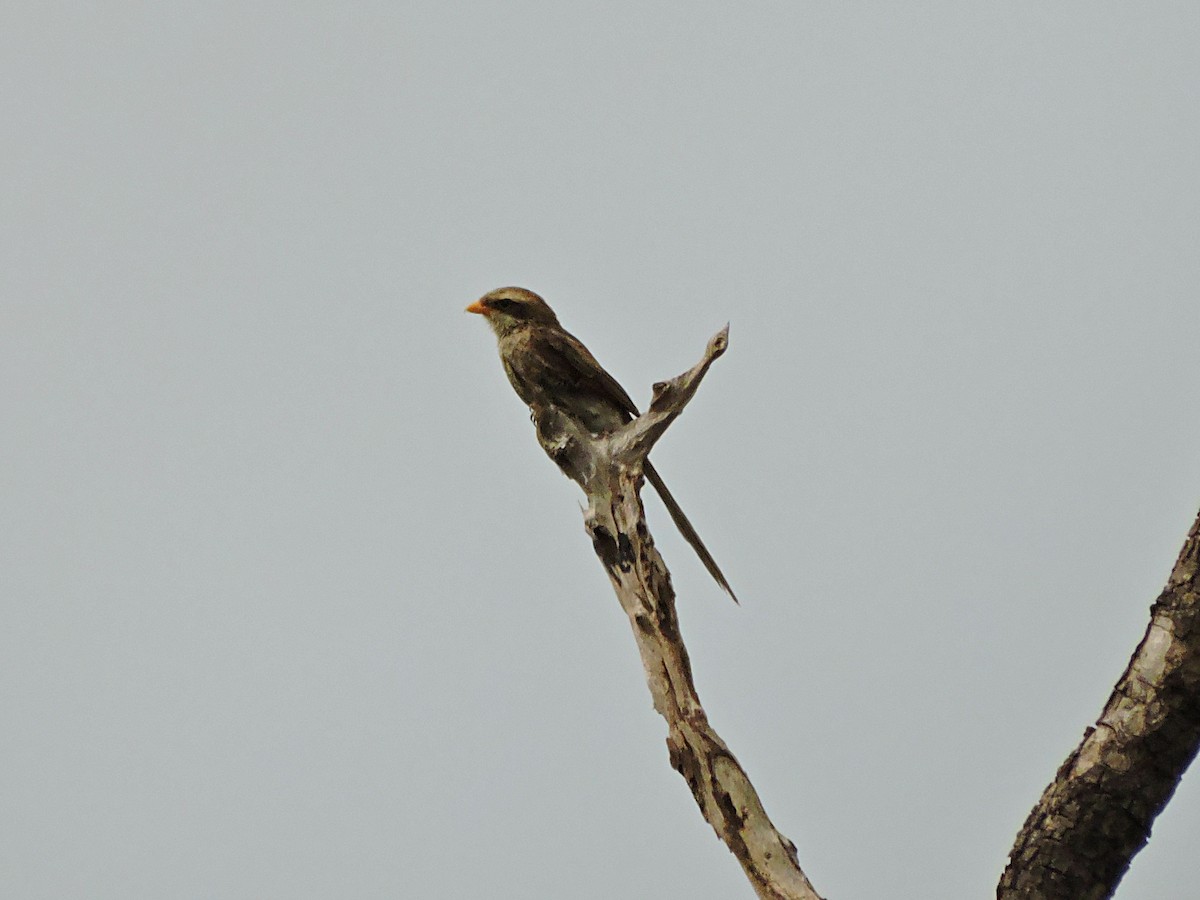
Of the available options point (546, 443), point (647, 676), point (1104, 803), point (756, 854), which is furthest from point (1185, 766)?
point (546, 443)

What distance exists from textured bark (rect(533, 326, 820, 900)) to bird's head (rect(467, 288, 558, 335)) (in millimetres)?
654

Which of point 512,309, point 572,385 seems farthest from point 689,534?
point 512,309

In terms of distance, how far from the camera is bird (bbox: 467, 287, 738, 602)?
14.4 feet

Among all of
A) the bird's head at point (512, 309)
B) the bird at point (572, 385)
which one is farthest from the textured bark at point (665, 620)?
the bird's head at point (512, 309)

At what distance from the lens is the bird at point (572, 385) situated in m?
4.39

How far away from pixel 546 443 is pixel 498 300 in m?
0.81

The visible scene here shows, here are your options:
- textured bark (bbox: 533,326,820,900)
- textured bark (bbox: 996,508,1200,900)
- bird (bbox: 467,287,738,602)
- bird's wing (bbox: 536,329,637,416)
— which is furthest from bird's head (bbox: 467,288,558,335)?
textured bark (bbox: 996,508,1200,900)

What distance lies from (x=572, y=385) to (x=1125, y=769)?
89.6 inches

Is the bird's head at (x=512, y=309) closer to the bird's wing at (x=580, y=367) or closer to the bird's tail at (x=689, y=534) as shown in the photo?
the bird's wing at (x=580, y=367)

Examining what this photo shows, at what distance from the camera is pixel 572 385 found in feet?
14.6

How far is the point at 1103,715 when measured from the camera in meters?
2.97

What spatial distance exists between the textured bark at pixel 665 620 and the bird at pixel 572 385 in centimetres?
19

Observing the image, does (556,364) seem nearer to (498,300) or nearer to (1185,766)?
(498,300)

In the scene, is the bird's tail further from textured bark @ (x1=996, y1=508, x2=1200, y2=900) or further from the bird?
textured bark @ (x1=996, y1=508, x2=1200, y2=900)
